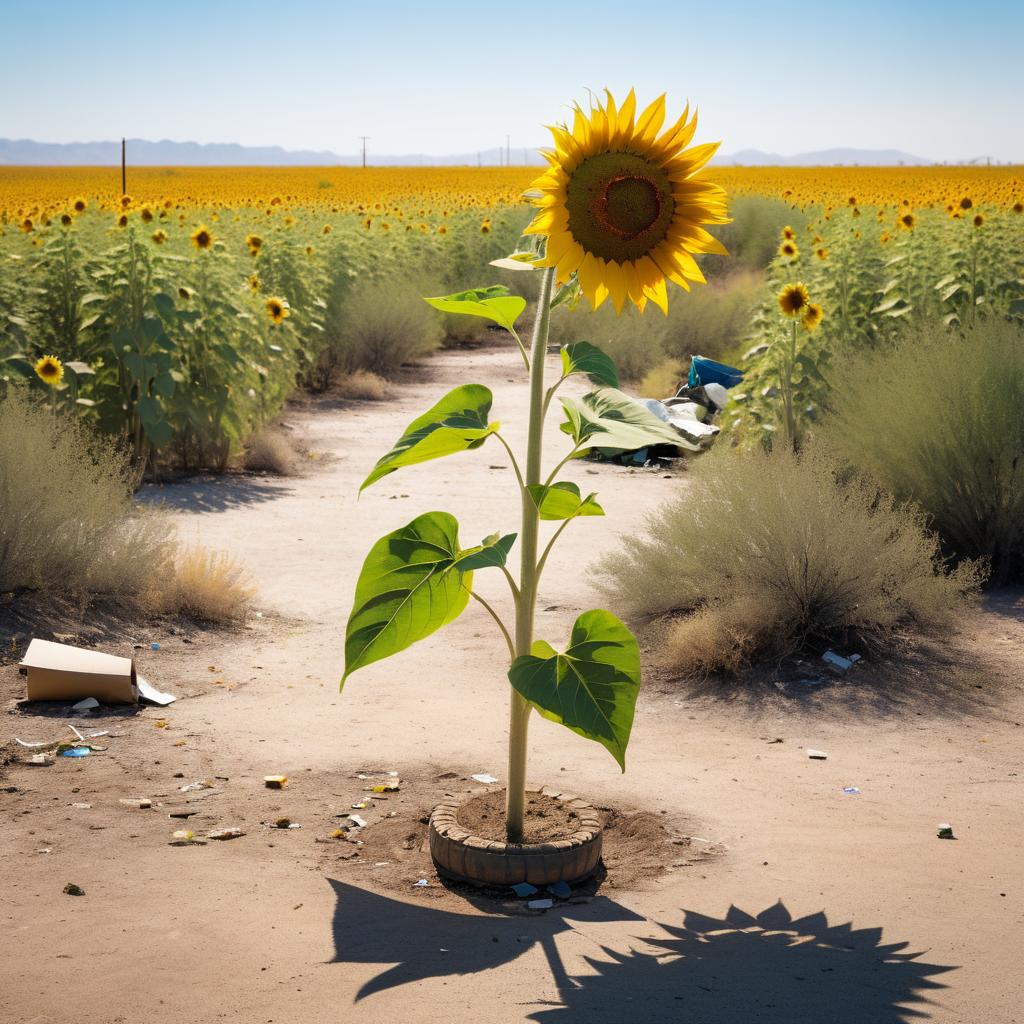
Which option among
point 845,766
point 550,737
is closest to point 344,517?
point 550,737

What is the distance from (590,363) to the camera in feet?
11.2

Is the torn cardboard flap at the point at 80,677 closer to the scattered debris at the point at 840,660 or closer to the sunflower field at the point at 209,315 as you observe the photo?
the scattered debris at the point at 840,660

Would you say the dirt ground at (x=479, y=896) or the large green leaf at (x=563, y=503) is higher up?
the large green leaf at (x=563, y=503)

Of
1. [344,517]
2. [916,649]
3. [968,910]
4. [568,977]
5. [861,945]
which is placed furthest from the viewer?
[344,517]

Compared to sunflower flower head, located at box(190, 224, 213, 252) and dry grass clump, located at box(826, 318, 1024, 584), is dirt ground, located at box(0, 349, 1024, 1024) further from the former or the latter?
sunflower flower head, located at box(190, 224, 213, 252)

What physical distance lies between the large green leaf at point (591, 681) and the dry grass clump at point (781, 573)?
2.65m

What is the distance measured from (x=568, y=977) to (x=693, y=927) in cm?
47

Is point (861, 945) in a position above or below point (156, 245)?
below

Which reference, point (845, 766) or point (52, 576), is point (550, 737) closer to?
point (845, 766)

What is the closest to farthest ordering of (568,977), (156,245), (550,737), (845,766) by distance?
(568,977)
(845,766)
(550,737)
(156,245)

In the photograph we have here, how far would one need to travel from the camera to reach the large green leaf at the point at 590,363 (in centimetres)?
338

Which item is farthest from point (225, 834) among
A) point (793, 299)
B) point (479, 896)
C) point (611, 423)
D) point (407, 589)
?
point (793, 299)

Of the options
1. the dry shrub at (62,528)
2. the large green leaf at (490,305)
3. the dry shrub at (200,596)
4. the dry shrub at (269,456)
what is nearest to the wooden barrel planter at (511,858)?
the large green leaf at (490,305)

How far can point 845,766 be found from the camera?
4.93 metres
